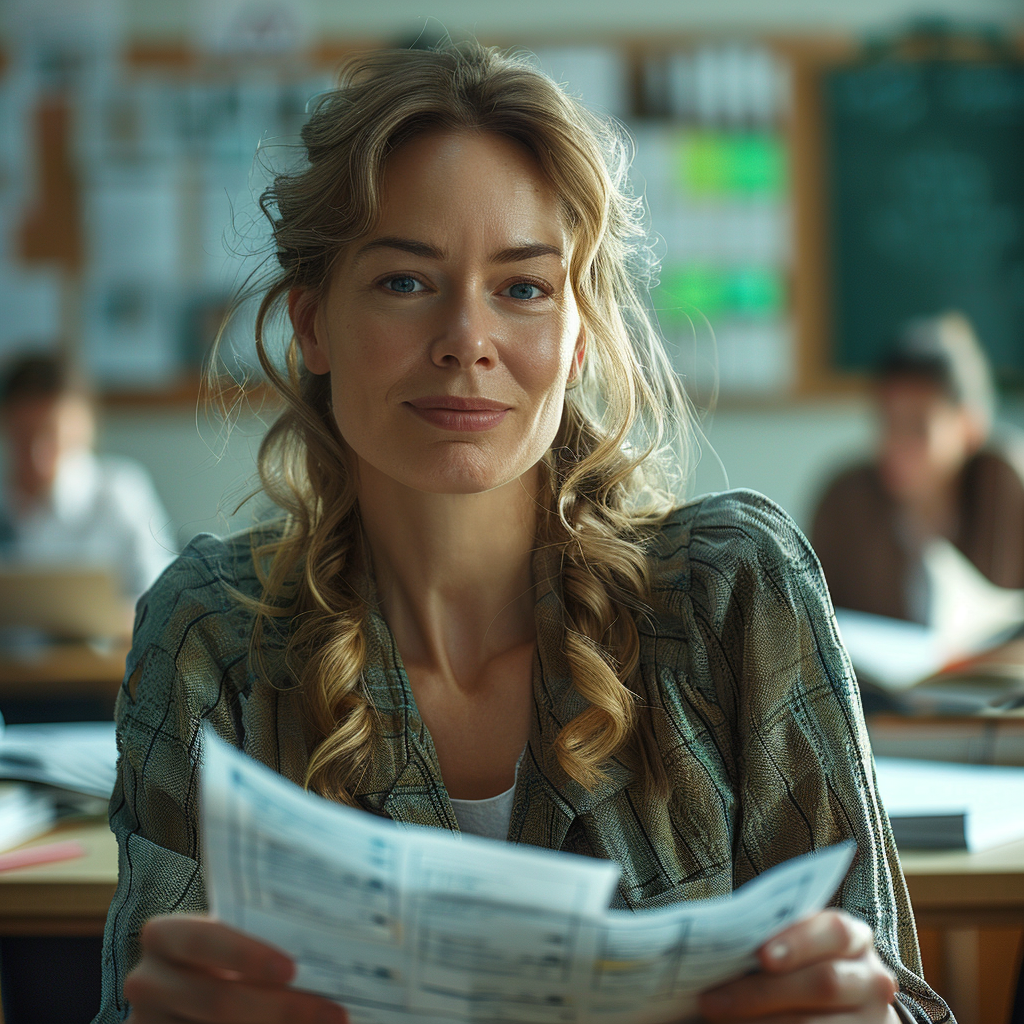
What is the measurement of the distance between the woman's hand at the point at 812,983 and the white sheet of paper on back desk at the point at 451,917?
0.05ft

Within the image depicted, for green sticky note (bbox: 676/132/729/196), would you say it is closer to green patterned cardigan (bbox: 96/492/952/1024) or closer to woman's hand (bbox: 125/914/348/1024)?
green patterned cardigan (bbox: 96/492/952/1024)

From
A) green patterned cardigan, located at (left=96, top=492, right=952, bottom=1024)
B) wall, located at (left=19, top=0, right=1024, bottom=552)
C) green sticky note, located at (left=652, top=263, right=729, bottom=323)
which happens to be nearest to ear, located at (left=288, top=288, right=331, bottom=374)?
green patterned cardigan, located at (left=96, top=492, right=952, bottom=1024)

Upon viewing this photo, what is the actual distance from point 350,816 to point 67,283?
373 centimetres

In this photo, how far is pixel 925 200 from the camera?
3.92 meters

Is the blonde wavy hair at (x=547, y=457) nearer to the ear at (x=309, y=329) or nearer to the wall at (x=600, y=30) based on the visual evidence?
the ear at (x=309, y=329)

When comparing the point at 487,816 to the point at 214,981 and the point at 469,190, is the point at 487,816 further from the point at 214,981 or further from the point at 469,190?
the point at 469,190

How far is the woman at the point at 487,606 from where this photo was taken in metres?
1.01

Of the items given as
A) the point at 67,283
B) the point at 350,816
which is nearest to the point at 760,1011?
the point at 350,816

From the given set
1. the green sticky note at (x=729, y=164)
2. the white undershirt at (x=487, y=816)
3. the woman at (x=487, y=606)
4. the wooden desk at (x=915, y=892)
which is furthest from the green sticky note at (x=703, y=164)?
the white undershirt at (x=487, y=816)

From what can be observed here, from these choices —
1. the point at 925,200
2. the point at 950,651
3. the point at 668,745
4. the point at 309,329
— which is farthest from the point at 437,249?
the point at 925,200

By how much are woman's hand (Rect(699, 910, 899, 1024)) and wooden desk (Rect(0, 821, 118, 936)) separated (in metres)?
0.66

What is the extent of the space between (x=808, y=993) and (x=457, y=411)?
21.6 inches

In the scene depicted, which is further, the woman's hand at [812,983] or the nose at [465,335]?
the nose at [465,335]

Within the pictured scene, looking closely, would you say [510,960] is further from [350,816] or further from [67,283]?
[67,283]
